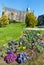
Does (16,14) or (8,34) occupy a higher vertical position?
(16,14)

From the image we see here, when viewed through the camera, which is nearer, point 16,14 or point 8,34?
point 8,34

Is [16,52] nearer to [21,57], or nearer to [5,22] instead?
[21,57]

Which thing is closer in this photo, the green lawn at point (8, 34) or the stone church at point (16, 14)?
the green lawn at point (8, 34)

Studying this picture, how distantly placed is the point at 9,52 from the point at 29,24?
21719 millimetres

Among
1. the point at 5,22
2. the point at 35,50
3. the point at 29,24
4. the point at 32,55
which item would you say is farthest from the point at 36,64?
the point at 5,22

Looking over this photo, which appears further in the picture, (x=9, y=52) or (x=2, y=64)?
(x=9, y=52)

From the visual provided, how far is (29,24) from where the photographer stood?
29828mm

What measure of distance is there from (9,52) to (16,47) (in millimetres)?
656

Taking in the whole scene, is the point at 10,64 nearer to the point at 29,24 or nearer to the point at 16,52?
the point at 16,52

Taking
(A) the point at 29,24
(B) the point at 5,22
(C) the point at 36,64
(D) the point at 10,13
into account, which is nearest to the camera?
(C) the point at 36,64

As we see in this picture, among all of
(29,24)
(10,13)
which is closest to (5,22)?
Answer: (29,24)

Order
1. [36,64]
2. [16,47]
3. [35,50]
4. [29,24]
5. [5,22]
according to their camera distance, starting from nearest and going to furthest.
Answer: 1. [36,64]
2. [35,50]
3. [16,47]
4. [29,24]
5. [5,22]

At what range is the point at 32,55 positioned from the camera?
302 inches

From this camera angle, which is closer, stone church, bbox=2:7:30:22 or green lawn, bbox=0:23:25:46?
green lawn, bbox=0:23:25:46
